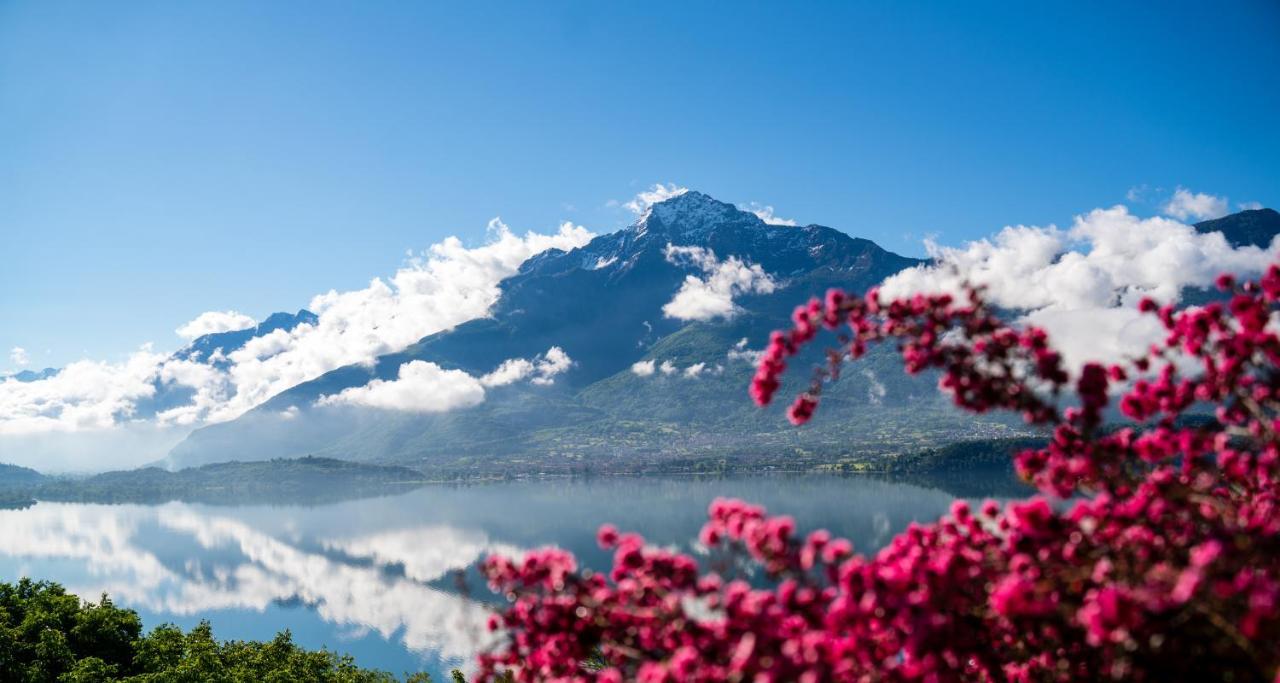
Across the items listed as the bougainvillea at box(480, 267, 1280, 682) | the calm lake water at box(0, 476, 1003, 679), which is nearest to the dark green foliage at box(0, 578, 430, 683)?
the bougainvillea at box(480, 267, 1280, 682)

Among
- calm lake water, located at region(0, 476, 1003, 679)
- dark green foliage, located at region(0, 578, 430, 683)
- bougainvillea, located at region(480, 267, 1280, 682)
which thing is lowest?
calm lake water, located at region(0, 476, 1003, 679)

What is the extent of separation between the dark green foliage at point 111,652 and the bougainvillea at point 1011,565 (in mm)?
22630

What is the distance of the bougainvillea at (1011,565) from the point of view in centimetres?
461

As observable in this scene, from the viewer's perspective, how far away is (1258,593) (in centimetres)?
380

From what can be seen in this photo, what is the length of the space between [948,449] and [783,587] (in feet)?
669

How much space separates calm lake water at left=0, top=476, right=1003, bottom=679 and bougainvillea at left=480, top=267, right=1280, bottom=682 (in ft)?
236

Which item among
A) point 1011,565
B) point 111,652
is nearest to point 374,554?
point 111,652

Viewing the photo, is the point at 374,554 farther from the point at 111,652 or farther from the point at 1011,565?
the point at 1011,565

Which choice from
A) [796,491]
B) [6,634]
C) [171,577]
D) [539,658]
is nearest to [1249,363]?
[539,658]

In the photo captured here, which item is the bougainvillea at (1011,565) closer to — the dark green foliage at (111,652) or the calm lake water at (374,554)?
the dark green foliage at (111,652)

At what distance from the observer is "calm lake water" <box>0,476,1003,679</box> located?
94312 millimetres

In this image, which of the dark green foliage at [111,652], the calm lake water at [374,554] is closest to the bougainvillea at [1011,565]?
the dark green foliage at [111,652]

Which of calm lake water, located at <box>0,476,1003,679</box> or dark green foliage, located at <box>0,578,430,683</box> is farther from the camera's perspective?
calm lake water, located at <box>0,476,1003,679</box>

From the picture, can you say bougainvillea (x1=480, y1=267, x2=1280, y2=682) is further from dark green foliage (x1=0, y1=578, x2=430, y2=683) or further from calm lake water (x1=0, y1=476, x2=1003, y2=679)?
calm lake water (x1=0, y1=476, x2=1003, y2=679)
